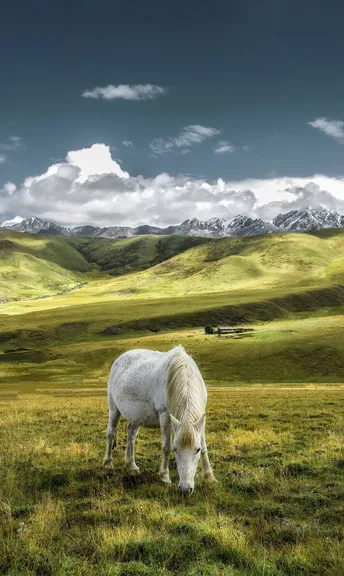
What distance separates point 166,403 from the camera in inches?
421

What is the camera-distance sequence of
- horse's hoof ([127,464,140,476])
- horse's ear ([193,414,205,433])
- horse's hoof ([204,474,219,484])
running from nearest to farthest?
horse's ear ([193,414,205,433]), horse's hoof ([204,474,219,484]), horse's hoof ([127,464,140,476])

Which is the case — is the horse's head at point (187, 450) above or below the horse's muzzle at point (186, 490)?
above

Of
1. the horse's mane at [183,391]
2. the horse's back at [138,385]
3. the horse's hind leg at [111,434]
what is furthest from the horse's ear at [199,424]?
the horse's hind leg at [111,434]

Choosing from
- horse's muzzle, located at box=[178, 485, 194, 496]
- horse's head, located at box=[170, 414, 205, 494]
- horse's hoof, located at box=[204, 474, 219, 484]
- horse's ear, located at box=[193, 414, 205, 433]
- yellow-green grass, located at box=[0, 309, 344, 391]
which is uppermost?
horse's ear, located at box=[193, 414, 205, 433]

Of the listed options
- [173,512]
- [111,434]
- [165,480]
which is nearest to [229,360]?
[111,434]

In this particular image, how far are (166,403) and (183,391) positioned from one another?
84cm

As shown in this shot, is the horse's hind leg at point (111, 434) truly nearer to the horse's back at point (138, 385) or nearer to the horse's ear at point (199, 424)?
the horse's back at point (138, 385)

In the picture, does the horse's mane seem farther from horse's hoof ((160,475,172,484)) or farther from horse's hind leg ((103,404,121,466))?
horse's hind leg ((103,404,121,466))

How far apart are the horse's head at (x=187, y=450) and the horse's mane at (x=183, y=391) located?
191 mm

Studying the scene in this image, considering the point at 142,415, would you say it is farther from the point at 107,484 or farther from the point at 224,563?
the point at 224,563

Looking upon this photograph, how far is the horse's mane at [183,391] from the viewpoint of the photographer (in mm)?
9758

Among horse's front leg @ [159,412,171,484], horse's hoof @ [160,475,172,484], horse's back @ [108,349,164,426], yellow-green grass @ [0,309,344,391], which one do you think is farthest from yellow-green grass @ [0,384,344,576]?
yellow-green grass @ [0,309,344,391]

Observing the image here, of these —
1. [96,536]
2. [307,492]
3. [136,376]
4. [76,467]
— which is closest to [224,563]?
[96,536]

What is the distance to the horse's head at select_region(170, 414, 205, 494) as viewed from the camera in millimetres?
8945
